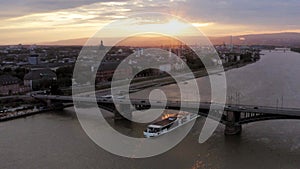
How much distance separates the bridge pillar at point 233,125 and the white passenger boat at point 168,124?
859 millimetres

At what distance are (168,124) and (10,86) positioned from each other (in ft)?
19.3

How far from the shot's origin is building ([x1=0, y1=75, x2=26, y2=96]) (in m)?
9.76

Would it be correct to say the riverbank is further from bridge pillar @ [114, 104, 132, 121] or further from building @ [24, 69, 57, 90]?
building @ [24, 69, 57, 90]

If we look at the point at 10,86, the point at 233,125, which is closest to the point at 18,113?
the point at 10,86

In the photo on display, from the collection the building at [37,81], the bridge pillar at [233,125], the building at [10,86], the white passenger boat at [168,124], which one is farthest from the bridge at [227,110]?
the building at [37,81]

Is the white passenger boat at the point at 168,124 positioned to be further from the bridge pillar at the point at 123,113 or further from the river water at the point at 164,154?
the bridge pillar at the point at 123,113

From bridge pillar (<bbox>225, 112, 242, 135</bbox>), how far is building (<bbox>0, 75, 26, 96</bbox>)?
6498mm

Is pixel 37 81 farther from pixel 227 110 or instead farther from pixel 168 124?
pixel 227 110

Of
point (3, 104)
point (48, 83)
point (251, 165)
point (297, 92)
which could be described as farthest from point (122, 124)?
point (297, 92)

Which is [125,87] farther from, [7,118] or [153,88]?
[7,118]

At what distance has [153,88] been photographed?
1172 cm

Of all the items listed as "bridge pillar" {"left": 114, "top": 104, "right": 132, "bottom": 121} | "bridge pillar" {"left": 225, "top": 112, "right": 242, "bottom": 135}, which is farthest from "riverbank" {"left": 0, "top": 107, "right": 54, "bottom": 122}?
"bridge pillar" {"left": 225, "top": 112, "right": 242, "bottom": 135}

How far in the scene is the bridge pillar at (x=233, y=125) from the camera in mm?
5758

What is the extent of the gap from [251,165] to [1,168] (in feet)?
10.3
